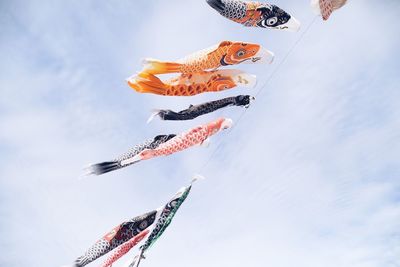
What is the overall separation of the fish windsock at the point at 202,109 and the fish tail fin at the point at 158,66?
94.9 inches

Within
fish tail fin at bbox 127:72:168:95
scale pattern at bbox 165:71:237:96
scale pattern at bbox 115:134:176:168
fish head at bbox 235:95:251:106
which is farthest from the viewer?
fish head at bbox 235:95:251:106

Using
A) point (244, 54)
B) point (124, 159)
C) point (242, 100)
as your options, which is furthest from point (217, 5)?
point (124, 159)

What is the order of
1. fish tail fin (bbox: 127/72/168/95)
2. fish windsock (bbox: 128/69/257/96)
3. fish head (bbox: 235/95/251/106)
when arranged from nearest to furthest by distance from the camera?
fish tail fin (bbox: 127/72/168/95) < fish windsock (bbox: 128/69/257/96) < fish head (bbox: 235/95/251/106)

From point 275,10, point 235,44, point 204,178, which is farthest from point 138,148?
point 275,10

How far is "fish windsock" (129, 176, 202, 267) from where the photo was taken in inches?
853

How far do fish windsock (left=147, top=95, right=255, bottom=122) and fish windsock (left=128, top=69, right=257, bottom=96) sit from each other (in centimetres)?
73

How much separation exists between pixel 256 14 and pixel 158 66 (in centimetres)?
548

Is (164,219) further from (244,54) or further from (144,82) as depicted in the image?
(244,54)

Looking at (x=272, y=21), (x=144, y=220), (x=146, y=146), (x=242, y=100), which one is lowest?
(x=144, y=220)

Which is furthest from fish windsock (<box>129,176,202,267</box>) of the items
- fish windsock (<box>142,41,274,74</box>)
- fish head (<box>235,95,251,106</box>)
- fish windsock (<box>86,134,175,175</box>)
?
fish windsock (<box>142,41,274,74</box>)

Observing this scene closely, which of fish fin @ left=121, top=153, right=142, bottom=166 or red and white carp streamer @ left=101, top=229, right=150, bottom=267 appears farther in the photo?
red and white carp streamer @ left=101, top=229, right=150, bottom=267

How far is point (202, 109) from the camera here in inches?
867

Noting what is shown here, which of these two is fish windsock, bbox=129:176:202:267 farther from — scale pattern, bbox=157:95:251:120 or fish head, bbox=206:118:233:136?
scale pattern, bbox=157:95:251:120

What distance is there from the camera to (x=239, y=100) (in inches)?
896
